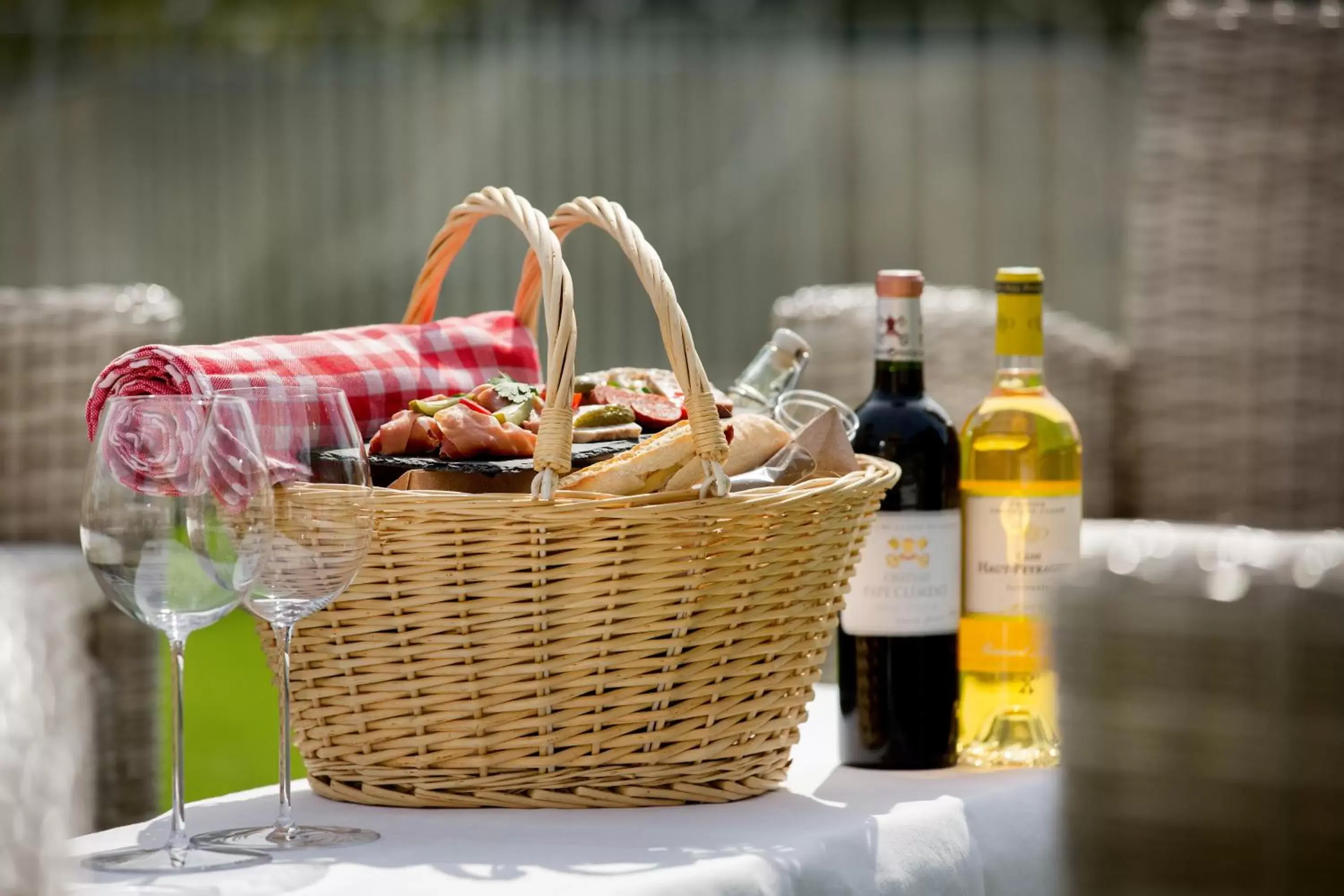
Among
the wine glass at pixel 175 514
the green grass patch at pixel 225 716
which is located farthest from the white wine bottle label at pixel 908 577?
the green grass patch at pixel 225 716

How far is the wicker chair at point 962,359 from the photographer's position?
2.74 meters

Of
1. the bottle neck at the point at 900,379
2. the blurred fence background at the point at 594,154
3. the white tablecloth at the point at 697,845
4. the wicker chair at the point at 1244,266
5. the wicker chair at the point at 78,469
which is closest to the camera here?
the white tablecloth at the point at 697,845

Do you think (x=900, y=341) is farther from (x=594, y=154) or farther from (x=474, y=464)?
(x=594, y=154)

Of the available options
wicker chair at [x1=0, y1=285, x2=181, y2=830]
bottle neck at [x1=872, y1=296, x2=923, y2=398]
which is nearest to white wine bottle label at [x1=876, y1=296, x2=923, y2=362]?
bottle neck at [x1=872, y1=296, x2=923, y2=398]

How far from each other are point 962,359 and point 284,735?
77.5 inches

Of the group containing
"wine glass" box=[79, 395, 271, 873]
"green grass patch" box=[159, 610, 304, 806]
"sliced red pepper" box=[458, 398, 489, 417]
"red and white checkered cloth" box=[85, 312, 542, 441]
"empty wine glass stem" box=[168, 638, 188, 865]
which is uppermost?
"red and white checkered cloth" box=[85, 312, 542, 441]

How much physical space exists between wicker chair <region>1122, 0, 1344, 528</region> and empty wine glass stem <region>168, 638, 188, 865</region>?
2.37 m

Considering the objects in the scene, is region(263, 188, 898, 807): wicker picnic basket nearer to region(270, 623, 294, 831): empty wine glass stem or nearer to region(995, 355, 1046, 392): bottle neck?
region(270, 623, 294, 831): empty wine glass stem

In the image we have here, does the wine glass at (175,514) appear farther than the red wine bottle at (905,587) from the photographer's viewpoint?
No

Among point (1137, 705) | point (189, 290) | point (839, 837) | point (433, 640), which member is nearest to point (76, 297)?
point (433, 640)

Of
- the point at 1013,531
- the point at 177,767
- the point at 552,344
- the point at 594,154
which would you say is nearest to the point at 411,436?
the point at 552,344

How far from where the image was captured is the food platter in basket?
1.04 metres

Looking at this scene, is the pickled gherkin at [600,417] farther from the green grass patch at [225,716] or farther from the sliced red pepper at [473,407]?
the green grass patch at [225,716]

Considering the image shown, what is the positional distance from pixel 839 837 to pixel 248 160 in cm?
500
